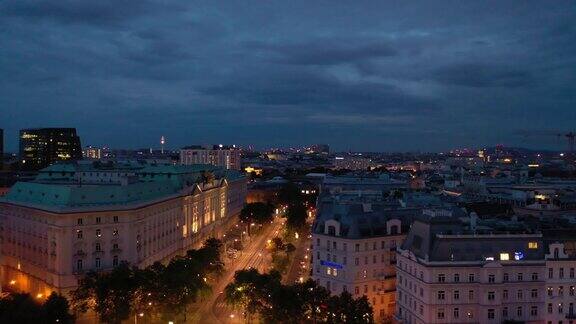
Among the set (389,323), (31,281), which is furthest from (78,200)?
(389,323)

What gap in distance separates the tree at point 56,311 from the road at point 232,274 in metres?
16.3

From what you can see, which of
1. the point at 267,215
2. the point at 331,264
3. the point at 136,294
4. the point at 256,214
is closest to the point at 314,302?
the point at 331,264

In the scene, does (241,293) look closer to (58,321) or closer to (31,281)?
(58,321)

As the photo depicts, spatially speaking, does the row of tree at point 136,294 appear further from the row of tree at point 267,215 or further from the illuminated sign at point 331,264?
the row of tree at point 267,215

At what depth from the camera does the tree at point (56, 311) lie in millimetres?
60566

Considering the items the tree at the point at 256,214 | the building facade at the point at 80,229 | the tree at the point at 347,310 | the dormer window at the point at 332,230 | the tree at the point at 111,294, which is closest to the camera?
the tree at the point at 347,310

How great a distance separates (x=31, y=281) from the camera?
294 feet

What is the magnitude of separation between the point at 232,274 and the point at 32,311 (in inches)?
A: 1775

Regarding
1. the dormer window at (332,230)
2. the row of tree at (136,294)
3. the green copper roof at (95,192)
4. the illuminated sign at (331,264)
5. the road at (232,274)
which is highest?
the green copper roof at (95,192)

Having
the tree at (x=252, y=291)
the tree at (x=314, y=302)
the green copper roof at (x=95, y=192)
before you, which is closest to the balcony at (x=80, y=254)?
the green copper roof at (x=95, y=192)

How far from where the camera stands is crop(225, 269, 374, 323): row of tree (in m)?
60.1

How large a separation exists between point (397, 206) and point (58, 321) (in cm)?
5070

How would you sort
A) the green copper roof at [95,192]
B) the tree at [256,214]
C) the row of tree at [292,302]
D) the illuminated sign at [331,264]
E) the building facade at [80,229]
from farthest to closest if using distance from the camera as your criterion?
the tree at [256,214]
the green copper roof at [95,192]
the building facade at [80,229]
the illuminated sign at [331,264]
the row of tree at [292,302]

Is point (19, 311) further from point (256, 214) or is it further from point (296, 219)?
point (256, 214)
